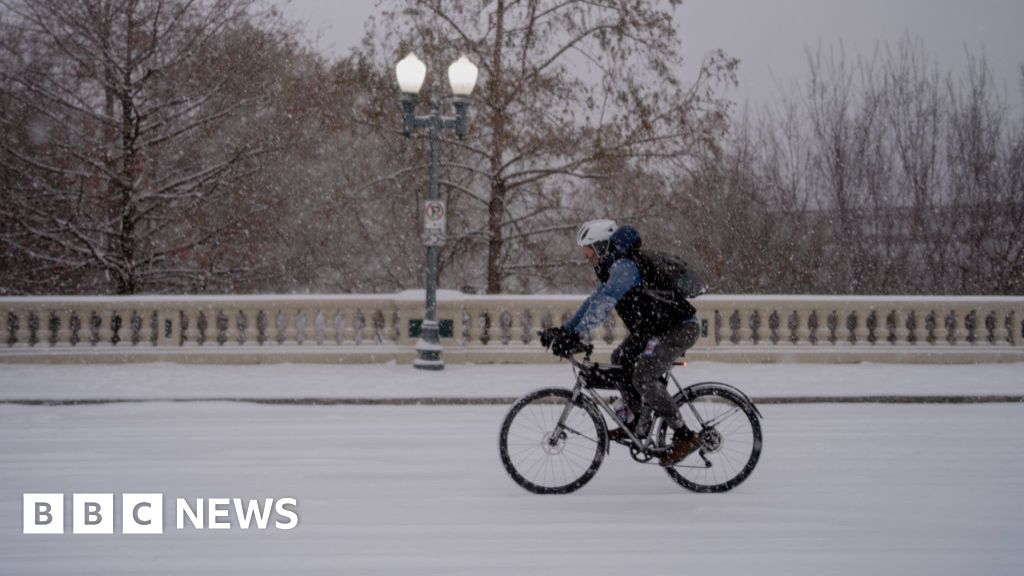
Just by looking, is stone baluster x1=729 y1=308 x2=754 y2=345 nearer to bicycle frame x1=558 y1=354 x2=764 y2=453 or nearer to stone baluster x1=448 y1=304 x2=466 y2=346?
stone baluster x1=448 y1=304 x2=466 y2=346

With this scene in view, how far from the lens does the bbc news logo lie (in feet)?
17.3

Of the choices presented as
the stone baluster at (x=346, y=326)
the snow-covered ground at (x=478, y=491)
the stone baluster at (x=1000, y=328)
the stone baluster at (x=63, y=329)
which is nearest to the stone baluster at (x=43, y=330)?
the stone baluster at (x=63, y=329)

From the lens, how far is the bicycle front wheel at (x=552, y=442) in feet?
19.7

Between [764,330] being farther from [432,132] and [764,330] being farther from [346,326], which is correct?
[346,326]

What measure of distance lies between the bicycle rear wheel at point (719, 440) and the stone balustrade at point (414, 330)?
24.1 feet

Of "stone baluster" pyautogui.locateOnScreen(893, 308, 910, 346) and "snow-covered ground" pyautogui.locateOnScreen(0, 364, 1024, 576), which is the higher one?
"stone baluster" pyautogui.locateOnScreen(893, 308, 910, 346)

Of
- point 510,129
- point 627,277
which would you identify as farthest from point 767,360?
point 627,277

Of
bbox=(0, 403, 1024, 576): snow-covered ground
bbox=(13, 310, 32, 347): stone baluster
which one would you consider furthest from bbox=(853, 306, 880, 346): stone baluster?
bbox=(13, 310, 32, 347): stone baluster

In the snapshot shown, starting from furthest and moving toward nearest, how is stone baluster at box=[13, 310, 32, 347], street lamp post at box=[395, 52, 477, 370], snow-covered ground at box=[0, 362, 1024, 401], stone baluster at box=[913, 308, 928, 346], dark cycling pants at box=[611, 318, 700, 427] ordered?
1. stone baluster at box=[913, 308, 928, 346]
2. stone baluster at box=[13, 310, 32, 347]
3. street lamp post at box=[395, 52, 477, 370]
4. snow-covered ground at box=[0, 362, 1024, 401]
5. dark cycling pants at box=[611, 318, 700, 427]

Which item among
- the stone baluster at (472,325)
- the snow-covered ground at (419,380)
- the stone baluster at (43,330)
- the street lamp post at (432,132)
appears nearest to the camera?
the snow-covered ground at (419,380)

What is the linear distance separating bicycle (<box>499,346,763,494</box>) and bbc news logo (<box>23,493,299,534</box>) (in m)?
1.55

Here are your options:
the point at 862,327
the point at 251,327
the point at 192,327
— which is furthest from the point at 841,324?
the point at 192,327

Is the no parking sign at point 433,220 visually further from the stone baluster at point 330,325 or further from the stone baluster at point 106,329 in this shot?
the stone baluster at point 106,329

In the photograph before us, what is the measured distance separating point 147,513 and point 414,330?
829 centimetres
